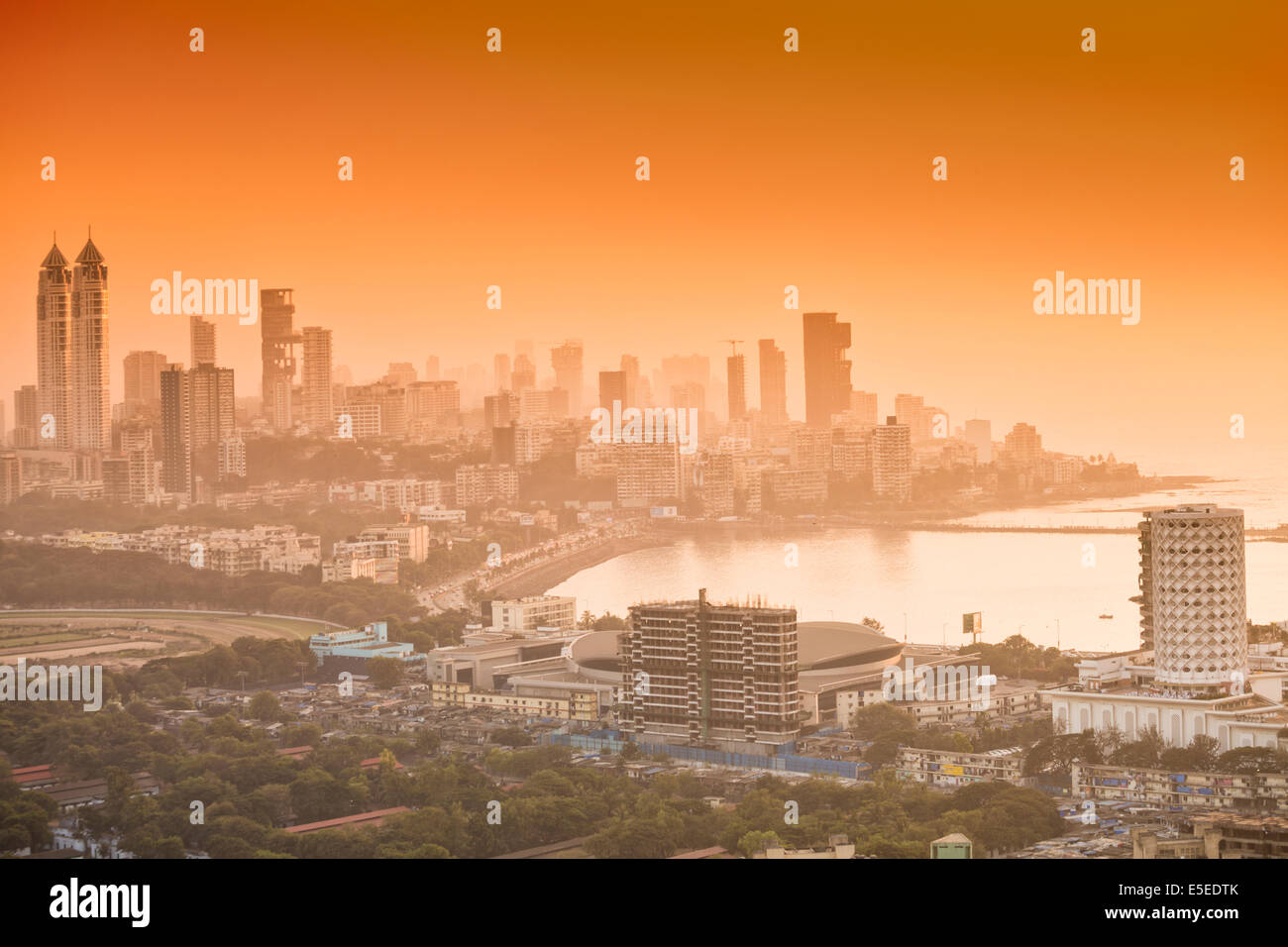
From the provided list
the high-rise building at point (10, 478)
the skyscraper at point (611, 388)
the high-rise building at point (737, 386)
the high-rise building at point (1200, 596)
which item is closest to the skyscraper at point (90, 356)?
the high-rise building at point (10, 478)

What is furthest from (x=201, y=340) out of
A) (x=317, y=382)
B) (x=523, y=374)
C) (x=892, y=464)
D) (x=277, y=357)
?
(x=892, y=464)

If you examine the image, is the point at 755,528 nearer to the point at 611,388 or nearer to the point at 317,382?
the point at 611,388

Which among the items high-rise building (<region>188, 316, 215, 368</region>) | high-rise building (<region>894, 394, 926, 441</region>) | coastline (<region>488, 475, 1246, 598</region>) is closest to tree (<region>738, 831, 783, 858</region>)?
coastline (<region>488, 475, 1246, 598</region>)

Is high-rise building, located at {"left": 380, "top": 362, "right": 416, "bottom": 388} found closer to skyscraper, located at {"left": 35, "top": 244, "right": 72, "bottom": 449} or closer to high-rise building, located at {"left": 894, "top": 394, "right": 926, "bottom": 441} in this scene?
skyscraper, located at {"left": 35, "top": 244, "right": 72, "bottom": 449}
